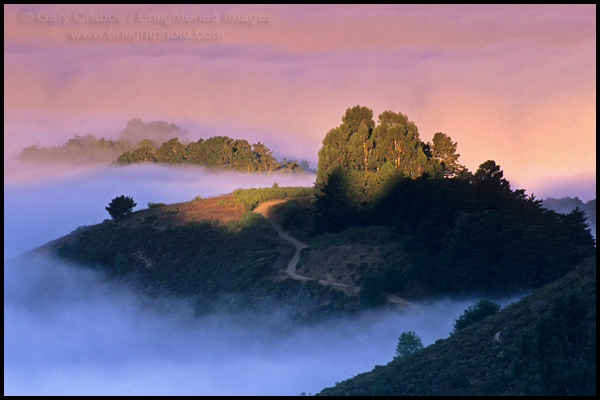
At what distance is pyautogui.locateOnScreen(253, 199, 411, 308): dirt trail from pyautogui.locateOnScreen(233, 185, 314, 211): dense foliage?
2.41ft

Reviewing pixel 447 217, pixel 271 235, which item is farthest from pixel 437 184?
pixel 271 235

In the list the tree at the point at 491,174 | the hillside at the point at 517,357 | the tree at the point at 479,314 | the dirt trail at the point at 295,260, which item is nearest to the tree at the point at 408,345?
the tree at the point at 479,314

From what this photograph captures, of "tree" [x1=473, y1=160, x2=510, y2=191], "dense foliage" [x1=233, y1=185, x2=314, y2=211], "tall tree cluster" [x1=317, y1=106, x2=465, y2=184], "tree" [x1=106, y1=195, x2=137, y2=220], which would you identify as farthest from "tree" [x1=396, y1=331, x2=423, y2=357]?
"tree" [x1=106, y1=195, x2=137, y2=220]

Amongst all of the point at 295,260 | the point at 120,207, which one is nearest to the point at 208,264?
the point at 295,260

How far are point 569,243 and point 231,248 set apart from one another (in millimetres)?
30006

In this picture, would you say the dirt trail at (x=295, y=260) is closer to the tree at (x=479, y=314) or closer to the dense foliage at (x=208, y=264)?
the dense foliage at (x=208, y=264)

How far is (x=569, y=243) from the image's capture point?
6469 cm

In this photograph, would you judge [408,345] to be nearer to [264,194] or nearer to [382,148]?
[382,148]

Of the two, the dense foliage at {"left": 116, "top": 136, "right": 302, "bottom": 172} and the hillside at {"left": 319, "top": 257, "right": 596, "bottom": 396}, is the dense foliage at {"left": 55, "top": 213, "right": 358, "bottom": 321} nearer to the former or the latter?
the hillside at {"left": 319, "top": 257, "right": 596, "bottom": 396}

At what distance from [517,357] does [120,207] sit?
201 feet

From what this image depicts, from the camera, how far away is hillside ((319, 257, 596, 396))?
37250 millimetres

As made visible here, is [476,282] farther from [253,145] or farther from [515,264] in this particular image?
[253,145]

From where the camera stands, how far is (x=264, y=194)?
91375mm

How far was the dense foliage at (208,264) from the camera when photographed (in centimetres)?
6919
